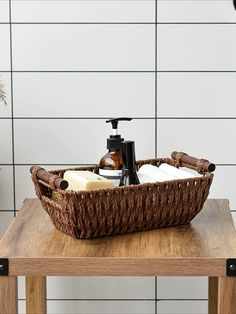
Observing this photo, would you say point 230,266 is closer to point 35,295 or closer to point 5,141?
point 35,295

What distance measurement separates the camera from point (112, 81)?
7.36 ft

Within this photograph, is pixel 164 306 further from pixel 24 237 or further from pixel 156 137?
pixel 24 237

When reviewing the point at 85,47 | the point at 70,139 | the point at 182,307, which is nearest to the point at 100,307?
the point at 182,307

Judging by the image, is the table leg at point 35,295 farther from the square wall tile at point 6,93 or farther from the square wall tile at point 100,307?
the square wall tile at point 6,93

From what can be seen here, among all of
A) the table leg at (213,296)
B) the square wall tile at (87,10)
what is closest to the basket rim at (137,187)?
the table leg at (213,296)

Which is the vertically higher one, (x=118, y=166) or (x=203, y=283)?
(x=118, y=166)

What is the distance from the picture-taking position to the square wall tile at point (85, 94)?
224 cm

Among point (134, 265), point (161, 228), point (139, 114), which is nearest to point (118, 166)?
point (161, 228)

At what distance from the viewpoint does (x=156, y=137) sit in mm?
2268

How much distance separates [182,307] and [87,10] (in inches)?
36.6

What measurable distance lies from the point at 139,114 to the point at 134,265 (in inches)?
31.6

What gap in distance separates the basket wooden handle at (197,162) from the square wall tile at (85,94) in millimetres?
357

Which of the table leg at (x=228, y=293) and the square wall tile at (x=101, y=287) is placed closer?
the table leg at (x=228, y=293)

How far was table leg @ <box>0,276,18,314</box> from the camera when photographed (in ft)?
5.06
